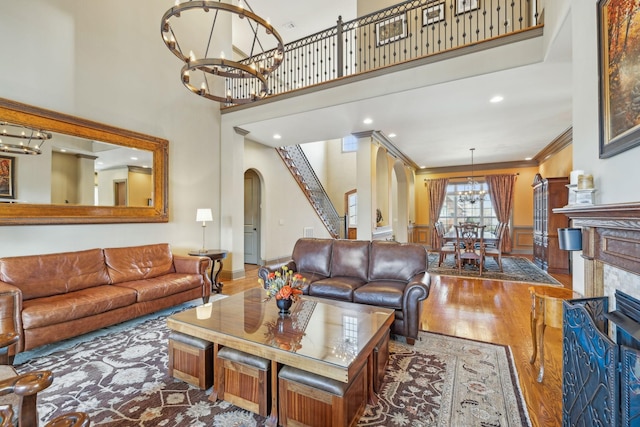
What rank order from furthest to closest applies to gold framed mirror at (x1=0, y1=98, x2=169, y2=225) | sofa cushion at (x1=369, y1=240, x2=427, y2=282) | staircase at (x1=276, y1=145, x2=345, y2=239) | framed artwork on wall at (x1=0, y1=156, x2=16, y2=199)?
staircase at (x1=276, y1=145, x2=345, y2=239) < sofa cushion at (x1=369, y1=240, x2=427, y2=282) < gold framed mirror at (x1=0, y1=98, x2=169, y2=225) < framed artwork on wall at (x1=0, y1=156, x2=16, y2=199)

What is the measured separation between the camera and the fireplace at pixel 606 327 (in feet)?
3.29

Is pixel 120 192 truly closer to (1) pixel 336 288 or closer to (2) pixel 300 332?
(1) pixel 336 288

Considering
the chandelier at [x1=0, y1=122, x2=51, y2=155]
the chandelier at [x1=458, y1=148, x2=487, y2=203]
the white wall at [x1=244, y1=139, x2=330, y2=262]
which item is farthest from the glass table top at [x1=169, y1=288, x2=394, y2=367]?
the chandelier at [x1=458, y1=148, x2=487, y2=203]

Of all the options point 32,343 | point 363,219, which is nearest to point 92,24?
point 32,343

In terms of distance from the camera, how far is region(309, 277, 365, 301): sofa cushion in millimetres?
3166

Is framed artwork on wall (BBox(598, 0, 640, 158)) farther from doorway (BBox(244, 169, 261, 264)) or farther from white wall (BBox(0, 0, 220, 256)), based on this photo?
doorway (BBox(244, 169, 261, 264))

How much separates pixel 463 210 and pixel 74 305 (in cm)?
1027

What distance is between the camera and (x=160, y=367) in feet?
7.78

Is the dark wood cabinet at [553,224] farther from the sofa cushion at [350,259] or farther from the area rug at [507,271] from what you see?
the sofa cushion at [350,259]

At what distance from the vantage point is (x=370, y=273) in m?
3.61

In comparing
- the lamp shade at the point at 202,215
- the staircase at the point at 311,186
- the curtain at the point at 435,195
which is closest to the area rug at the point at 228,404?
the lamp shade at the point at 202,215

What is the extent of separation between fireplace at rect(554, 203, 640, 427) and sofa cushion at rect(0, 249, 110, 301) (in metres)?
4.37

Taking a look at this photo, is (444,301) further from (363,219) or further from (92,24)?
(92,24)

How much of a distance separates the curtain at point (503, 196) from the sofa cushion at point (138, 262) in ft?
30.4
